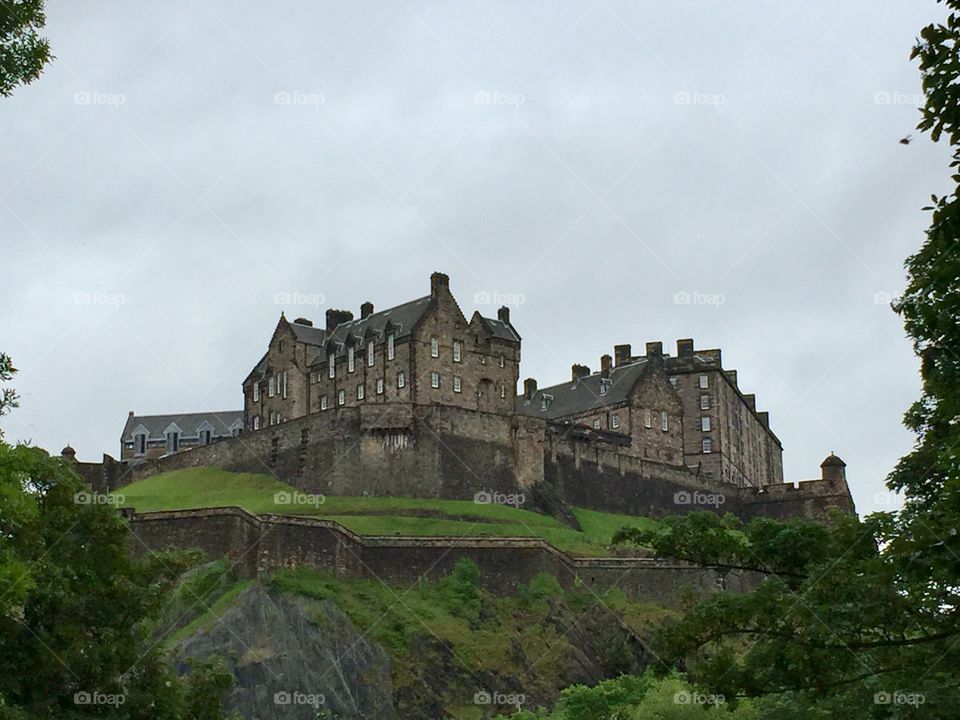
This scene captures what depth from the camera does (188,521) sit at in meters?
64.3

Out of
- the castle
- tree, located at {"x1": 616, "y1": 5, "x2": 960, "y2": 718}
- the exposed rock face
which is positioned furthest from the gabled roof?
tree, located at {"x1": 616, "y1": 5, "x2": 960, "y2": 718}

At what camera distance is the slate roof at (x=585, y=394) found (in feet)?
317

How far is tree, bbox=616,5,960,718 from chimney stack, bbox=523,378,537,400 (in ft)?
270

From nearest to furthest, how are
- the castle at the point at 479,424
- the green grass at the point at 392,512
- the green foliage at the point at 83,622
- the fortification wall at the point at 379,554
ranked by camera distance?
the green foliage at the point at 83,622 < the fortification wall at the point at 379,554 < the green grass at the point at 392,512 < the castle at the point at 479,424

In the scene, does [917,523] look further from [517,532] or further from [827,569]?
[517,532]

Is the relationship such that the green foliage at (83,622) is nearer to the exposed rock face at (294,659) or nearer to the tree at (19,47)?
the tree at (19,47)

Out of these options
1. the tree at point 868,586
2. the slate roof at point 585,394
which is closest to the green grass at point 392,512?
the slate roof at point 585,394

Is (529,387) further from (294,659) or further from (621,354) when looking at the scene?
(294,659)

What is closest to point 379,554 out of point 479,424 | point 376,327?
point 479,424

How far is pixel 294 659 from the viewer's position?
56.9 m

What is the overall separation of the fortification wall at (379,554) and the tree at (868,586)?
40.2 m

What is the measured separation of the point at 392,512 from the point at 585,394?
29.3 m

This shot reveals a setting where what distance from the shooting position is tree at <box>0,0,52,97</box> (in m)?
19.5

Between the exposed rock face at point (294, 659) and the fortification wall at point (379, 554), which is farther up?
the fortification wall at point (379, 554)
